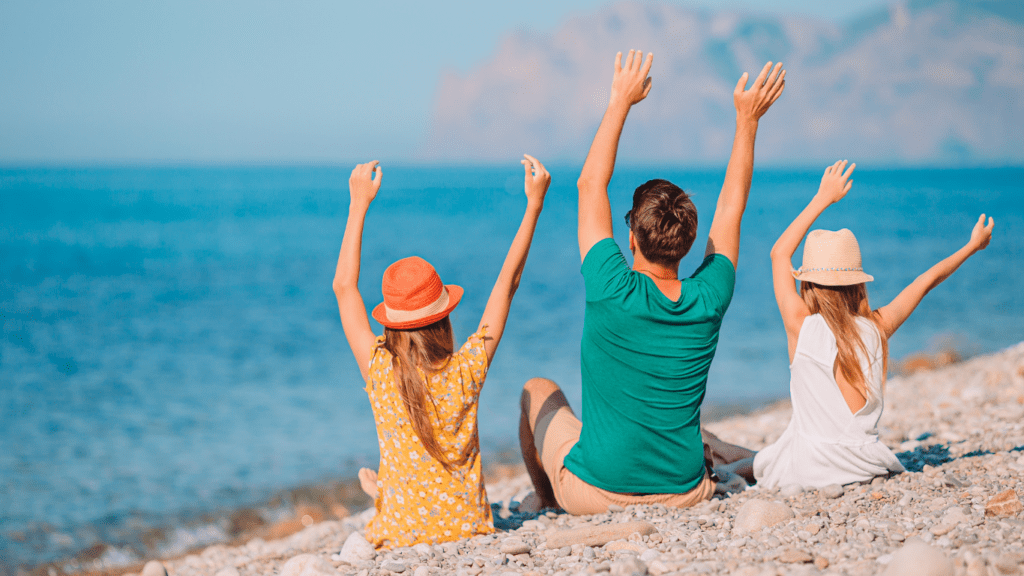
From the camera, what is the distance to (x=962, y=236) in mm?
37844

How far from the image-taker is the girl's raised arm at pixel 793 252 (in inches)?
156

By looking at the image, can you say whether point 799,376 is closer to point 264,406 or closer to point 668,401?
point 668,401

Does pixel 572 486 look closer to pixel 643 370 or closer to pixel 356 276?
pixel 643 370

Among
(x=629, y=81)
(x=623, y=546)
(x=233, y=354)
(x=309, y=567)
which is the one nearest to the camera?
(x=623, y=546)

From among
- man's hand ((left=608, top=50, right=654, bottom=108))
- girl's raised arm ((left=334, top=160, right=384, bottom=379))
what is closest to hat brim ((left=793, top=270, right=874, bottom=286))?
man's hand ((left=608, top=50, right=654, bottom=108))

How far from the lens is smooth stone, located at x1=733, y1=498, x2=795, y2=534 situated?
348 cm

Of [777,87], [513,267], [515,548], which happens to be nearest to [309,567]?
[515,548]

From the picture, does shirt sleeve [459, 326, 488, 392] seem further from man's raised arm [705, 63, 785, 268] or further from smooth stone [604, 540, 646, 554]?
man's raised arm [705, 63, 785, 268]

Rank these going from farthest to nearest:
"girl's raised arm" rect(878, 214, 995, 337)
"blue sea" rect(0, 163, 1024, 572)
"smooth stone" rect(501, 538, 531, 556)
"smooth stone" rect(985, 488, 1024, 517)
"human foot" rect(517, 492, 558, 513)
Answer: "blue sea" rect(0, 163, 1024, 572) < "human foot" rect(517, 492, 558, 513) < "girl's raised arm" rect(878, 214, 995, 337) < "smooth stone" rect(501, 538, 531, 556) < "smooth stone" rect(985, 488, 1024, 517)

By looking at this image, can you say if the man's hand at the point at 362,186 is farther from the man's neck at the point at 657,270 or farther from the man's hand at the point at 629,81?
the man's neck at the point at 657,270

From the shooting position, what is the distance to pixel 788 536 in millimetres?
3311

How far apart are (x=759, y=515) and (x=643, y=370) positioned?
0.82 metres

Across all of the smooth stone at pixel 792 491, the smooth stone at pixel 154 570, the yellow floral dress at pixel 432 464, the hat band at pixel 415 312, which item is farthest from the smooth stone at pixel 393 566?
the smooth stone at pixel 154 570

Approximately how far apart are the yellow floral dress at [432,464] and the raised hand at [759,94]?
1.76 meters
